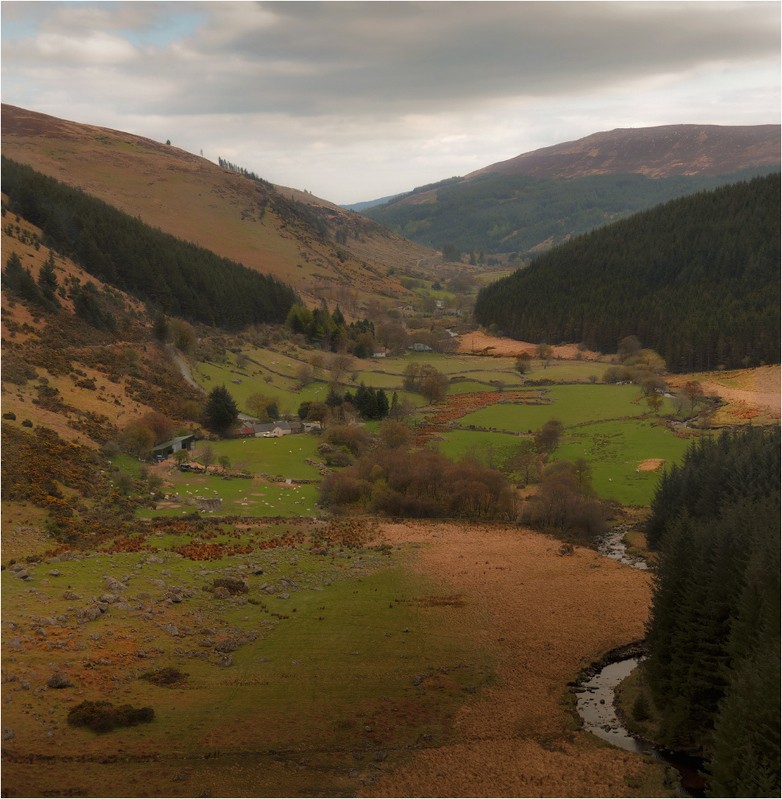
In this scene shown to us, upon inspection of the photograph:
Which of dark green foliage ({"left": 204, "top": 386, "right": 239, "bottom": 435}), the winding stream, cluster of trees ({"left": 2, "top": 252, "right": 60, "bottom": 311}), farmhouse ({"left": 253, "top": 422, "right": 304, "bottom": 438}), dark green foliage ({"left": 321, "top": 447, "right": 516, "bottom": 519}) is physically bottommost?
the winding stream

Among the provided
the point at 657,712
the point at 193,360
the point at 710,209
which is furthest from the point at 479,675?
the point at 710,209

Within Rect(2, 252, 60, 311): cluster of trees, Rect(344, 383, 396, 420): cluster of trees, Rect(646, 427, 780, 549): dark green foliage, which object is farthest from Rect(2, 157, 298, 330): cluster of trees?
Rect(646, 427, 780, 549): dark green foliage

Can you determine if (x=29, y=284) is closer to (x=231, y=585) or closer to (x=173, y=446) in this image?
(x=173, y=446)

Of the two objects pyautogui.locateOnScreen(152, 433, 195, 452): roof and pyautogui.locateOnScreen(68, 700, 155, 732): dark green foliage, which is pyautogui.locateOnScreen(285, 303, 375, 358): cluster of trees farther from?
pyautogui.locateOnScreen(68, 700, 155, 732): dark green foliage

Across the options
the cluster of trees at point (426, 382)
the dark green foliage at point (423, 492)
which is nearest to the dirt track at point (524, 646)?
the dark green foliage at point (423, 492)

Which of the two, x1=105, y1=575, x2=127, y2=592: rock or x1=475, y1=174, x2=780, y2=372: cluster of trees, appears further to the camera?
x1=475, y1=174, x2=780, y2=372: cluster of trees

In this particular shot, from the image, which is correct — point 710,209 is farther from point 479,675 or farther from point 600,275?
point 479,675

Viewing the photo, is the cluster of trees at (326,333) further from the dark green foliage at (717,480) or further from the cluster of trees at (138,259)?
the dark green foliage at (717,480)
